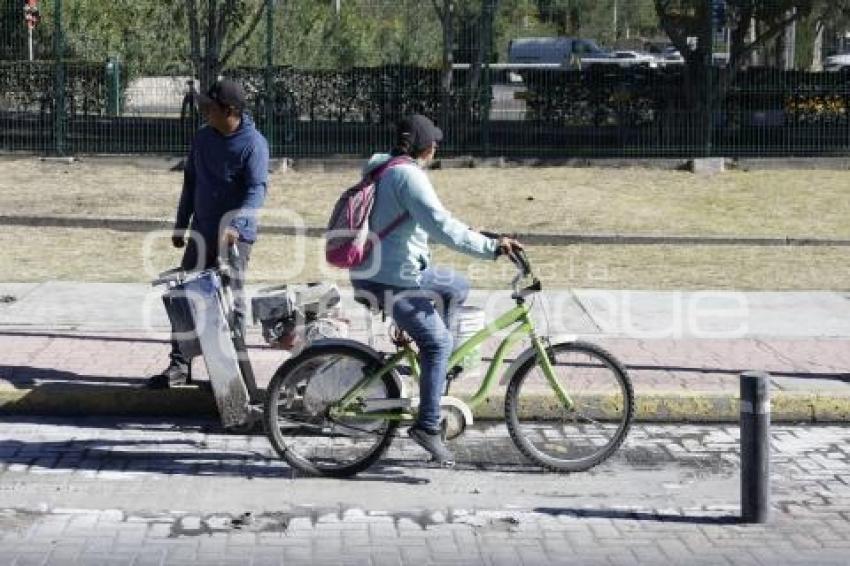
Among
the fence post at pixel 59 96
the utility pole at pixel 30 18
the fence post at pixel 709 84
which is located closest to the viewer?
the fence post at pixel 59 96

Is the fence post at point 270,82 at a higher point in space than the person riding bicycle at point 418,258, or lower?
higher

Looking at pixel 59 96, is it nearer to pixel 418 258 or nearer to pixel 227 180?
pixel 227 180

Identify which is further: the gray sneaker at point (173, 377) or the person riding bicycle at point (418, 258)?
the gray sneaker at point (173, 377)

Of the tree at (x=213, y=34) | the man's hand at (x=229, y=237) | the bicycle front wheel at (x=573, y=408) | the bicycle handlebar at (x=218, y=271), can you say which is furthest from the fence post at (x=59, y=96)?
the bicycle front wheel at (x=573, y=408)

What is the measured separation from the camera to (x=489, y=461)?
8.41m

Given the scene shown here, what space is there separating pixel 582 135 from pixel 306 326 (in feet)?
48.5

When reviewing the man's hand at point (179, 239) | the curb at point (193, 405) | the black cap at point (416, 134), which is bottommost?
the curb at point (193, 405)

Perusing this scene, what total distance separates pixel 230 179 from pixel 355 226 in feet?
4.93

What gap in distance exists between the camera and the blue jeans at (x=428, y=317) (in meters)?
7.64

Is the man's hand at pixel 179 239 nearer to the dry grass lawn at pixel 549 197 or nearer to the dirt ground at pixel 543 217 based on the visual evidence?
the dirt ground at pixel 543 217

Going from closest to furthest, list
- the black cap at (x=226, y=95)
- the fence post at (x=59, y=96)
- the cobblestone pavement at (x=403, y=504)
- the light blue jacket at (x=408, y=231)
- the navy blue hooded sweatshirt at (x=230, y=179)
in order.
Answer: the cobblestone pavement at (x=403, y=504) < the light blue jacket at (x=408, y=231) < the black cap at (x=226, y=95) < the navy blue hooded sweatshirt at (x=230, y=179) < the fence post at (x=59, y=96)

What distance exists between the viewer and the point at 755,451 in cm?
723

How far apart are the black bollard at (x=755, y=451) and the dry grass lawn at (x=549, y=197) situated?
911 cm

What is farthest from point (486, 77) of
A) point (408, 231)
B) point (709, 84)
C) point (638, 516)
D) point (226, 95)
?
point (638, 516)
